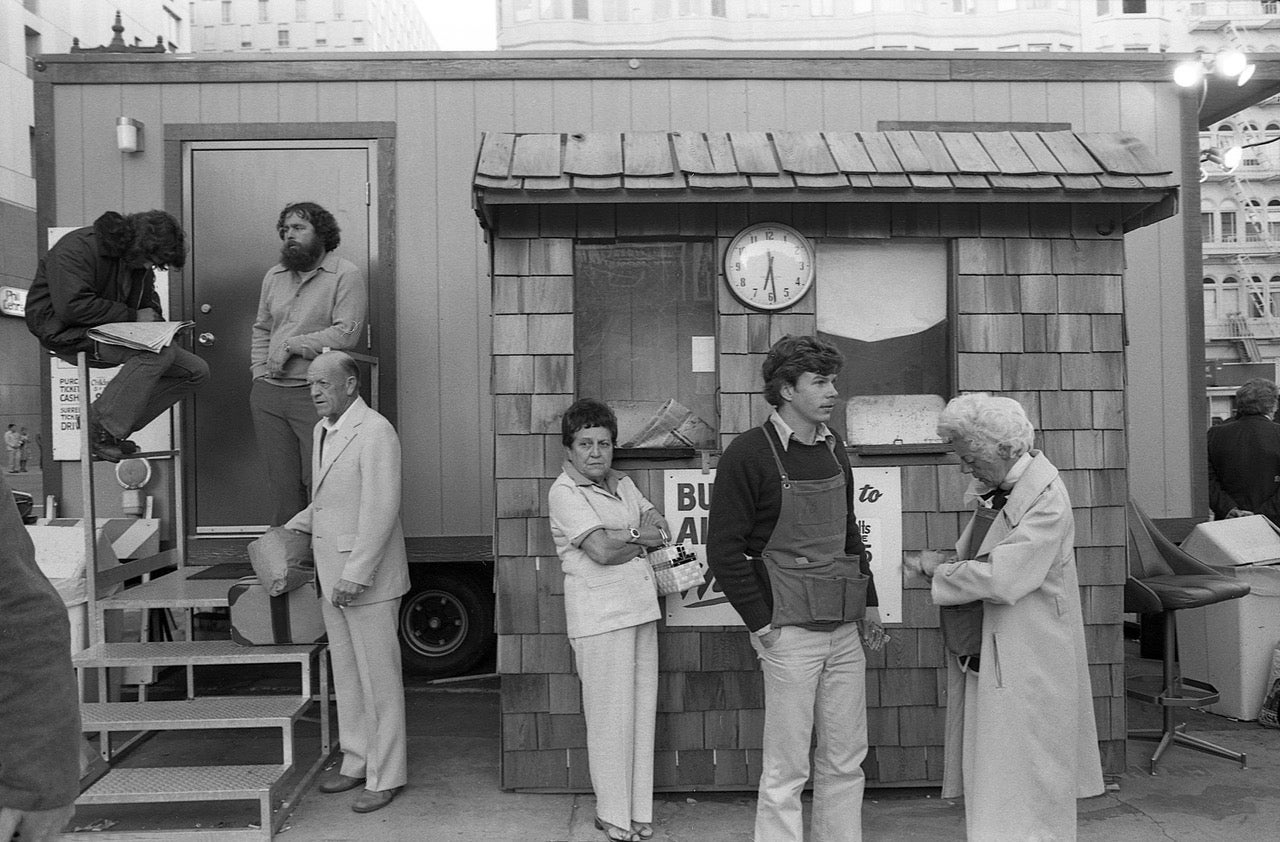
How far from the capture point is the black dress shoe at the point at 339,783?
4.22 meters

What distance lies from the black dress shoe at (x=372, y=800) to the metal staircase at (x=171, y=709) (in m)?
0.27

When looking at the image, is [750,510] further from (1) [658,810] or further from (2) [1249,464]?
(2) [1249,464]

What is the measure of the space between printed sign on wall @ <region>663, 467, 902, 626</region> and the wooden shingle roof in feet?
3.77

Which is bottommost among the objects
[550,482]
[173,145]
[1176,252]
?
[550,482]

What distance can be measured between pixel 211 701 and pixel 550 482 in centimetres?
176

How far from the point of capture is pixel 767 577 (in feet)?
10.7

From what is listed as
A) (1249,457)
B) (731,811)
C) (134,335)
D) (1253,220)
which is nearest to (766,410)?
(731,811)

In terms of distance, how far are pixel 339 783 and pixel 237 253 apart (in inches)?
118

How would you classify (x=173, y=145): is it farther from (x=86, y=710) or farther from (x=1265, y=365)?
(x=1265, y=365)

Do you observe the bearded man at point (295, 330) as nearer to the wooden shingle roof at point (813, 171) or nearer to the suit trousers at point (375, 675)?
the suit trousers at point (375, 675)

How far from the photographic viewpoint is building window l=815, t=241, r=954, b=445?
4.20m

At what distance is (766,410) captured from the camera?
4.09m

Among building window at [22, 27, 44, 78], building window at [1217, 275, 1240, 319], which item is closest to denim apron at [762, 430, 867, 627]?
building window at [22, 27, 44, 78]

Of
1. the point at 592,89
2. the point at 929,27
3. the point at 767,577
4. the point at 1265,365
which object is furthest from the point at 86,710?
the point at 929,27
